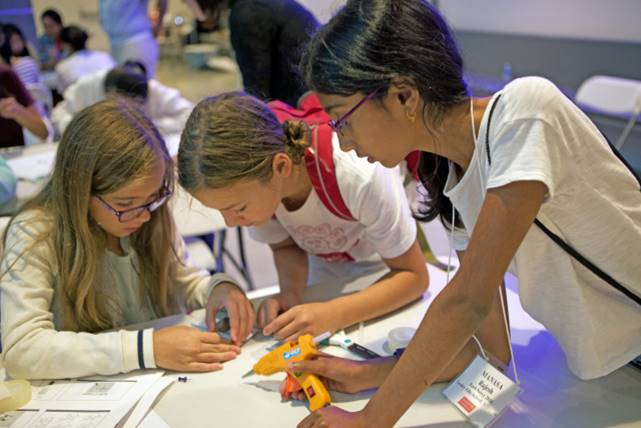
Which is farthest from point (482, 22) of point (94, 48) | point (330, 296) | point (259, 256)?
point (330, 296)

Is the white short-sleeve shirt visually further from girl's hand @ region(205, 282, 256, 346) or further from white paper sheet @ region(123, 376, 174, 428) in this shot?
white paper sheet @ region(123, 376, 174, 428)

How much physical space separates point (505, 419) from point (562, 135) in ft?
1.46

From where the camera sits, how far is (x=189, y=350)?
3.42ft

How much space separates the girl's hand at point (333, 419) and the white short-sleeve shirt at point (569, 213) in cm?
32

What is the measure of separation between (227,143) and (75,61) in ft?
9.14

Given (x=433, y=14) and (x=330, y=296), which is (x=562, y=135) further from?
(x=330, y=296)

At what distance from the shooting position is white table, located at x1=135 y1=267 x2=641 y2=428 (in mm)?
887

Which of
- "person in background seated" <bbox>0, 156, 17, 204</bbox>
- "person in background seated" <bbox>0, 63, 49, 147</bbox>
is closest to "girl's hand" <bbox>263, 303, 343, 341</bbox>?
"person in background seated" <bbox>0, 156, 17, 204</bbox>

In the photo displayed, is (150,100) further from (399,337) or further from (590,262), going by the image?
(590,262)

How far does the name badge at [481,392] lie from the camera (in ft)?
2.87

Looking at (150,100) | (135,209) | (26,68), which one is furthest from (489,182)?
(26,68)

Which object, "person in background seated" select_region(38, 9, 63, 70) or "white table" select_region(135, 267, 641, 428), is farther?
"person in background seated" select_region(38, 9, 63, 70)

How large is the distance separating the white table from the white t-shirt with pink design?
9.4 inches

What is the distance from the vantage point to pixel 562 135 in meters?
0.73
